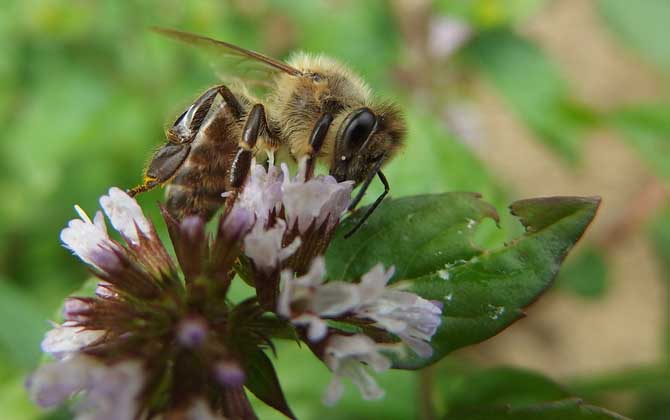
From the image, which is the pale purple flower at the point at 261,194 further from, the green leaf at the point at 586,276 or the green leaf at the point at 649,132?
the green leaf at the point at 586,276

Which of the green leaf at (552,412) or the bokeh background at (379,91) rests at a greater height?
the bokeh background at (379,91)

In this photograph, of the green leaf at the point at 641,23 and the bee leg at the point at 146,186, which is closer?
the bee leg at the point at 146,186

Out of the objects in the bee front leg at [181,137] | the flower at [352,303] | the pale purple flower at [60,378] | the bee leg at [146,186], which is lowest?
the flower at [352,303]

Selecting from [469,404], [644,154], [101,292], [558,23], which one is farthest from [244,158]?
[558,23]

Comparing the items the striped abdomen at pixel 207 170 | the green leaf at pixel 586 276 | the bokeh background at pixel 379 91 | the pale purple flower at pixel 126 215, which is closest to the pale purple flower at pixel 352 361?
the pale purple flower at pixel 126 215

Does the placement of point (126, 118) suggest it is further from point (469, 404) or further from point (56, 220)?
point (469, 404)

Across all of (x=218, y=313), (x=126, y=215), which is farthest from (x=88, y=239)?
(x=218, y=313)
